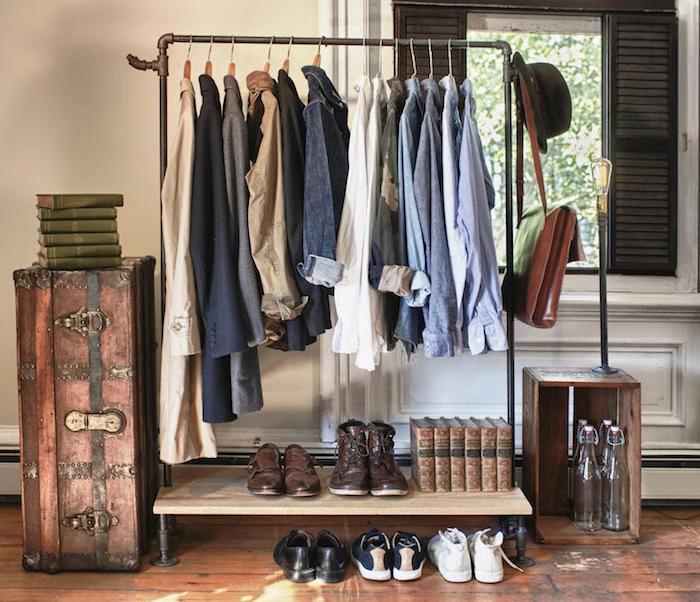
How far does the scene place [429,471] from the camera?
8.93 ft

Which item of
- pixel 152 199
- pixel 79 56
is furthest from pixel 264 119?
pixel 79 56

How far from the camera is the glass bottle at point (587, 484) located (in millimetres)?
2861

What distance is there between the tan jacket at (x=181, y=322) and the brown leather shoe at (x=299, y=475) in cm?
25

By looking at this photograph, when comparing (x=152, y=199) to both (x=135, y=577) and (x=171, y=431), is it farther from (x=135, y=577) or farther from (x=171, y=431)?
(x=135, y=577)

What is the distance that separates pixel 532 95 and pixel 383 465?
4.14 ft

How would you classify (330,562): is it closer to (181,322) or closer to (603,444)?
(181,322)

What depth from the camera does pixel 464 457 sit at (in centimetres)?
273

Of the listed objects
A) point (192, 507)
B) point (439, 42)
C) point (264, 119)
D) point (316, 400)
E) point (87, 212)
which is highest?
point (439, 42)

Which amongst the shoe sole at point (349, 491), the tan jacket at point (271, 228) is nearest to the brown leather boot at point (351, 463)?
the shoe sole at point (349, 491)

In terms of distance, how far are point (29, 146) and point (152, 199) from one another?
497 mm

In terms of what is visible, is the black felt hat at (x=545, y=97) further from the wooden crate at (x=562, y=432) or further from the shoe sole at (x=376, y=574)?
the shoe sole at (x=376, y=574)

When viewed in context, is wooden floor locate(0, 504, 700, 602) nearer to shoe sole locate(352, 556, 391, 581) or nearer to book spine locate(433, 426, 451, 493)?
shoe sole locate(352, 556, 391, 581)

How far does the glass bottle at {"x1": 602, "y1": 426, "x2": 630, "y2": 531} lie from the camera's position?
9.28 feet

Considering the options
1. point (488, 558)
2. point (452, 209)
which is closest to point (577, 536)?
point (488, 558)
